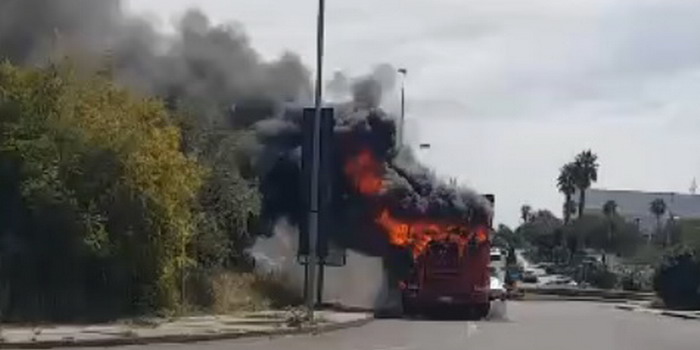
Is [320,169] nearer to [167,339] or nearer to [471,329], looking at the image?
[471,329]

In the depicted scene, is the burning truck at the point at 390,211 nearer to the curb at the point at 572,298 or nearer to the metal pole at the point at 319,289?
the metal pole at the point at 319,289

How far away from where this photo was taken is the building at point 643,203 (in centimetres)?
16638

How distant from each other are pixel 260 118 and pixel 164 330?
18622 mm

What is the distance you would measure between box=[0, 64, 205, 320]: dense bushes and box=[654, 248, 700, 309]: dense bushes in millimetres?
41620

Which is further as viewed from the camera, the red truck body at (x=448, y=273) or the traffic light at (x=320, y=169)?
the red truck body at (x=448, y=273)

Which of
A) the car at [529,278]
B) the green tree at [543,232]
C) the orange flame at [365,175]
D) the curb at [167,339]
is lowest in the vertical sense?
the curb at [167,339]

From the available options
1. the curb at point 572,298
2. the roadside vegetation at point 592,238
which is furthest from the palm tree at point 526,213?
the curb at point 572,298

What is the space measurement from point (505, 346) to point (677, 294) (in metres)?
44.0

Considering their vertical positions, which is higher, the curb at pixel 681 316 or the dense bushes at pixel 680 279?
the dense bushes at pixel 680 279

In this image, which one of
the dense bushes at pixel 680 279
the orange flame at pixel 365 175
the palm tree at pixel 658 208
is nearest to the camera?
the orange flame at pixel 365 175

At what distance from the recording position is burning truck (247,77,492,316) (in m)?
39.5

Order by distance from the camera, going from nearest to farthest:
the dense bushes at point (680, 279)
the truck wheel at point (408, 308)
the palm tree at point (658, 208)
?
the truck wheel at point (408, 308)
the dense bushes at point (680, 279)
the palm tree at point (658, 208)

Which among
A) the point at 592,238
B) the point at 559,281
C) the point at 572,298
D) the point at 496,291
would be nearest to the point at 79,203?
the point at 496,291

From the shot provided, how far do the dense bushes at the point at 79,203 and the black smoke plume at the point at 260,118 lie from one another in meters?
7.45
